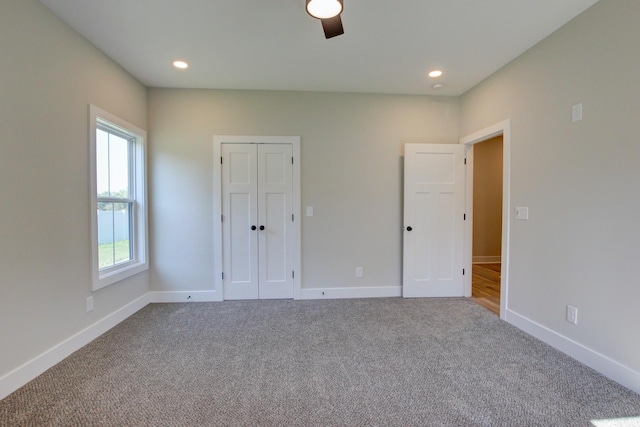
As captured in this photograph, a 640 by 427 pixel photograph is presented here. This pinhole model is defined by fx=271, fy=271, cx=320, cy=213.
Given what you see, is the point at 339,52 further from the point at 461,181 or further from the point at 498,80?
the point at 461,181

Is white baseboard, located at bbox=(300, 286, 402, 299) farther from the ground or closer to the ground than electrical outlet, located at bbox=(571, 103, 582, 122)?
closer to the ground

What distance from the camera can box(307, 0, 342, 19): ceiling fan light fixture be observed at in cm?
157

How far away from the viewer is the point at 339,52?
2568mm

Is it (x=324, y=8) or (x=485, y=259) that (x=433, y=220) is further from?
(x=485, y=259)

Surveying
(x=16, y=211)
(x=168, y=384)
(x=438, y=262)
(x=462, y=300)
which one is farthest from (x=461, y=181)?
(x=16, y=211)

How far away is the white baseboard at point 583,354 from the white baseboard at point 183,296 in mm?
3363

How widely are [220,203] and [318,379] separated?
2338mm

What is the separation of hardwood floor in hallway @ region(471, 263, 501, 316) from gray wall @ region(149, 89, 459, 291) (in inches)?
42.4

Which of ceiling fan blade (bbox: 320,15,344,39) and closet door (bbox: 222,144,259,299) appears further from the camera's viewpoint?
closet door (bbox: 222,144,259,299)

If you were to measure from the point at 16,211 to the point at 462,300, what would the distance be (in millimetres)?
4282

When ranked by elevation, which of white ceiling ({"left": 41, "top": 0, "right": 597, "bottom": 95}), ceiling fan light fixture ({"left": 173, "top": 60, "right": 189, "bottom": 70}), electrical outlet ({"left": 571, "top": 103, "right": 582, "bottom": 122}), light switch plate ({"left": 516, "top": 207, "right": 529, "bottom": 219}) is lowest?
light switch plate ({"left": 516, "top": 207, "right": 529, "bottom": 219})

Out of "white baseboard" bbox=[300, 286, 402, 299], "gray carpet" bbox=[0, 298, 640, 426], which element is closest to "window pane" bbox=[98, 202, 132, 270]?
"gray carpet" bbox=[0, 298, 640, 426]

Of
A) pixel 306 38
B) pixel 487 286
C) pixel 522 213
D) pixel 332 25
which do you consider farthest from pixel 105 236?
pixel 487 286

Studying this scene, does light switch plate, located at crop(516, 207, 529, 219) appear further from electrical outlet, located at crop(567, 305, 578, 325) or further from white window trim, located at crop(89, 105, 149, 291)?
white window trim, located at crop(89, 105, 149, 291)
